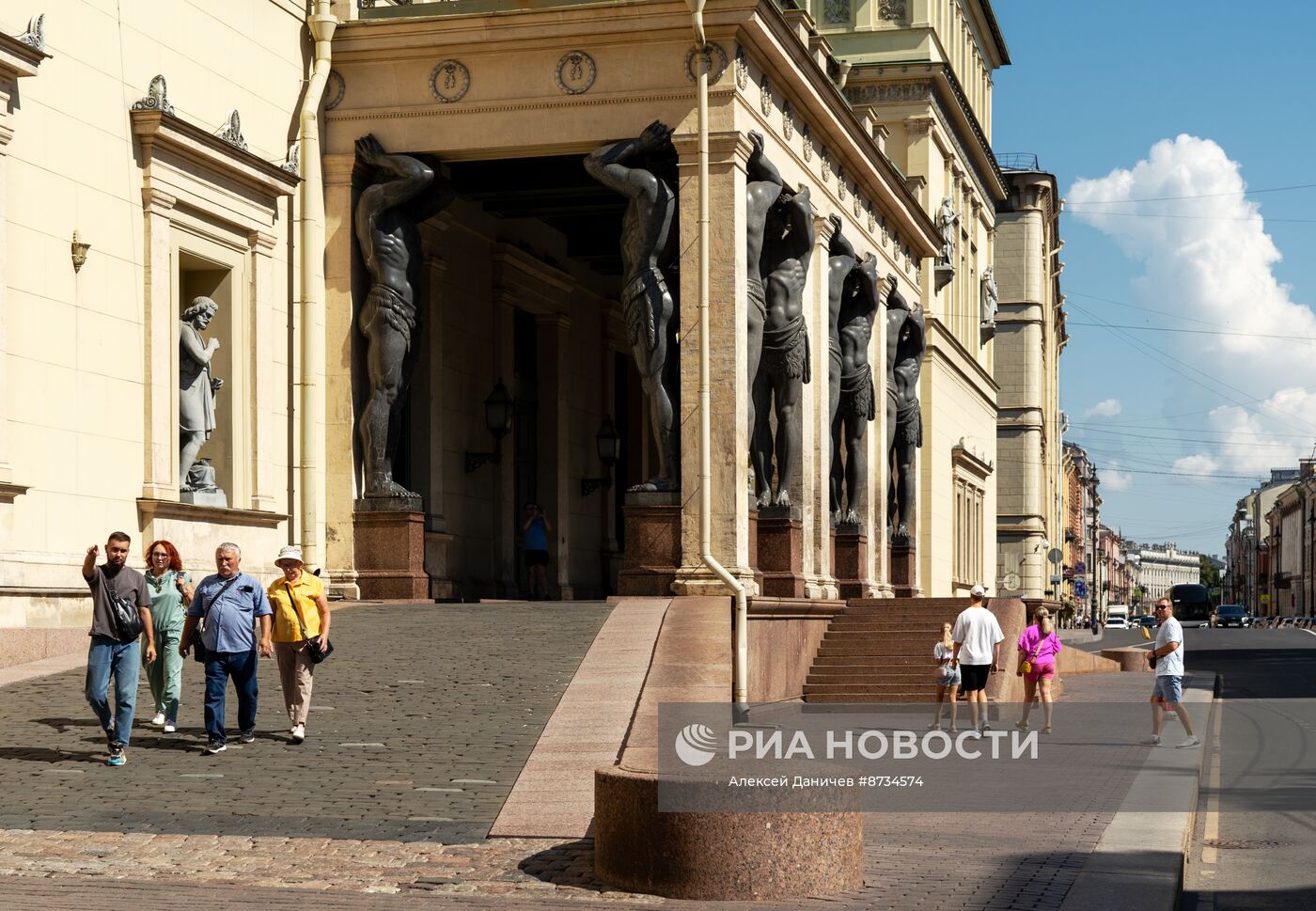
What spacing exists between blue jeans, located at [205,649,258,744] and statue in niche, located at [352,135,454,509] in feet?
30.4

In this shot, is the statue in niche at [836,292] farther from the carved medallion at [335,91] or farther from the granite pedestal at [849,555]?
the carved medallion at [335,91]

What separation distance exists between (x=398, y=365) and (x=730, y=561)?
462cm

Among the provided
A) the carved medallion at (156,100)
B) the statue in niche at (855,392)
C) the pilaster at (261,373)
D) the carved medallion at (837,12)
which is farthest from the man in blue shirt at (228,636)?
the carved medallion at (837,12)

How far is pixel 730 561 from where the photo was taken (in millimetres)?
22219

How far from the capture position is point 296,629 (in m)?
13.7

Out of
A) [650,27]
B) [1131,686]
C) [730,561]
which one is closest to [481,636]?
[730,561]

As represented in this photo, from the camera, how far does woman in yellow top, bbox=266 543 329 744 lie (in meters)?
13.6

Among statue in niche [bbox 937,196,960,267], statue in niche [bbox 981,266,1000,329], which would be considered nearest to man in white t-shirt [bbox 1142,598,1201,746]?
statue in niche [bbox 937,196,960,267]

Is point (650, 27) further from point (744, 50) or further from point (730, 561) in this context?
point (730, 561)

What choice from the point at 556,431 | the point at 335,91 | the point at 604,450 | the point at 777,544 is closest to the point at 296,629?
the point at 335,91

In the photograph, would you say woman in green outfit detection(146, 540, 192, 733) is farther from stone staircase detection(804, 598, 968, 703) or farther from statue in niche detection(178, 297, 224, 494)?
stone staircase detection(804, 598, 968, 703)

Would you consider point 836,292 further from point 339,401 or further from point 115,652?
point 115,652

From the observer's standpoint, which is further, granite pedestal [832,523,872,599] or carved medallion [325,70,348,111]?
granite pedestal [832,523,872,599]

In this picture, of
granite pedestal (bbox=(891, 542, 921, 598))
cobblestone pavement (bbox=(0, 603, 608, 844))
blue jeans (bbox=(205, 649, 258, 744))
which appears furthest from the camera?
granite pedestal (bbox=(891, 542, 921, 598))
